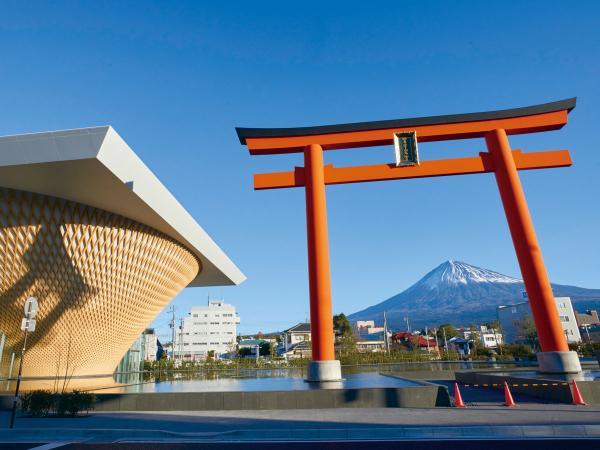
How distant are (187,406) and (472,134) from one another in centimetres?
1453

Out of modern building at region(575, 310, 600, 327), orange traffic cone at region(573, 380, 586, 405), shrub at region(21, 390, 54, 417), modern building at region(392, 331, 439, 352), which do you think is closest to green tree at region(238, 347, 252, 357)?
modern building at region(392, 331, 439, 352)

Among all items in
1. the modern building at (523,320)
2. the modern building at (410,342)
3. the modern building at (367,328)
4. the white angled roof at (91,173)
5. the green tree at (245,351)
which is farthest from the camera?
the modern building at (367,328)

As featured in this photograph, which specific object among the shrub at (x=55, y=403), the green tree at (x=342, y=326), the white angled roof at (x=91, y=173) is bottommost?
the shrub at (x=55, y=403)

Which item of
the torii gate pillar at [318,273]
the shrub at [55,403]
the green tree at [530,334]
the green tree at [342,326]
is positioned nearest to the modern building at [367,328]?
the green tree at [342,326]

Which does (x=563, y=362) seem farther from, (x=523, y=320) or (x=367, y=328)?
(x=367, y=328)

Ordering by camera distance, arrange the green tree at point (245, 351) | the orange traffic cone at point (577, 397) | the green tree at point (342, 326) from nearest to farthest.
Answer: the orange traffic cone at point (577, 397) → the green tree at point (342, 326) → the green tree at point (245, 351)

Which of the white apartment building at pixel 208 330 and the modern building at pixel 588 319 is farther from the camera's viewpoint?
the white apartment building at pixel 208 330

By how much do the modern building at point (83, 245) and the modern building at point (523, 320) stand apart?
53.5 metres

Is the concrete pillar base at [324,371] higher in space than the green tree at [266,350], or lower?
lower

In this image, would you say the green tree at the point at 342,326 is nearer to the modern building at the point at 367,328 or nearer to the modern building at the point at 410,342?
the modern building at the point at 410,342

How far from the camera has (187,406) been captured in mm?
10820

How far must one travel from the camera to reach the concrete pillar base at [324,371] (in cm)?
1206

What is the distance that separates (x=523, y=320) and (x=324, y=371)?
56.8m

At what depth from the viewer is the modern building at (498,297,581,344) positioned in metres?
62.0
